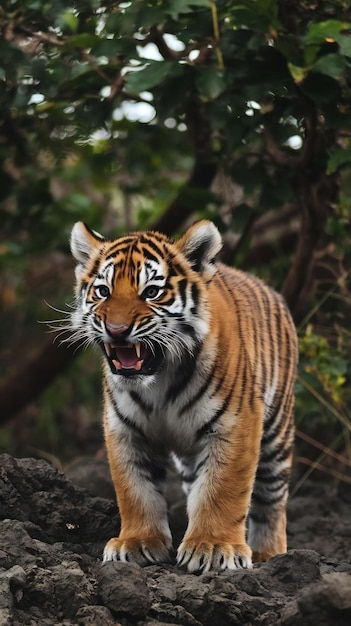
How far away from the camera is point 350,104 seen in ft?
17.5

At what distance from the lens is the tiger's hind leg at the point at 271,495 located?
17.3ft

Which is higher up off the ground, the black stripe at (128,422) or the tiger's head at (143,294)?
the tiger's head at (143,294)

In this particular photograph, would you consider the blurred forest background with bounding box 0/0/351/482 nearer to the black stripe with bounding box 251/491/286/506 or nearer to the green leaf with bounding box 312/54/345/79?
the green leaf with bounding box 312/54/345/79

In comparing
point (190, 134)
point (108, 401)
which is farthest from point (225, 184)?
point (108, 401)

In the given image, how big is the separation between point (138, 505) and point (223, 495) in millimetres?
353

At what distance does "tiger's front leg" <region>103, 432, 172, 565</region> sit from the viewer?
14.2ft

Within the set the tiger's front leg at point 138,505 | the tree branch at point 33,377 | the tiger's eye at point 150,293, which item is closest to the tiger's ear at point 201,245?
the tiger's eye at point 150,293

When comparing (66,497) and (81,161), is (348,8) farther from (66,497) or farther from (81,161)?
(81,161)

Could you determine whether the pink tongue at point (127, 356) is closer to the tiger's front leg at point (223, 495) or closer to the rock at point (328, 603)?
the tiger's front leg at point (223, 495)

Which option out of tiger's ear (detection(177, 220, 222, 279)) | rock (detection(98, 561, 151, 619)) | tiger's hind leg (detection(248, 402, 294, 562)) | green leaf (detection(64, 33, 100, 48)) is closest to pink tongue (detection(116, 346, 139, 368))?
tiger's ear (detection(177, 220, 222, 279))

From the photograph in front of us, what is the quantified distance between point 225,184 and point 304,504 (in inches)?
81.4

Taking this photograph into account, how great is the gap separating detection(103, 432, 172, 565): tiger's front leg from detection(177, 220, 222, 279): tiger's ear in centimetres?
75

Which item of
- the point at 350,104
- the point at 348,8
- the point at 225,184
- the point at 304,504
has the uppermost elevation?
the point at 348,8

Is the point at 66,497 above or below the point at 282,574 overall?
below
